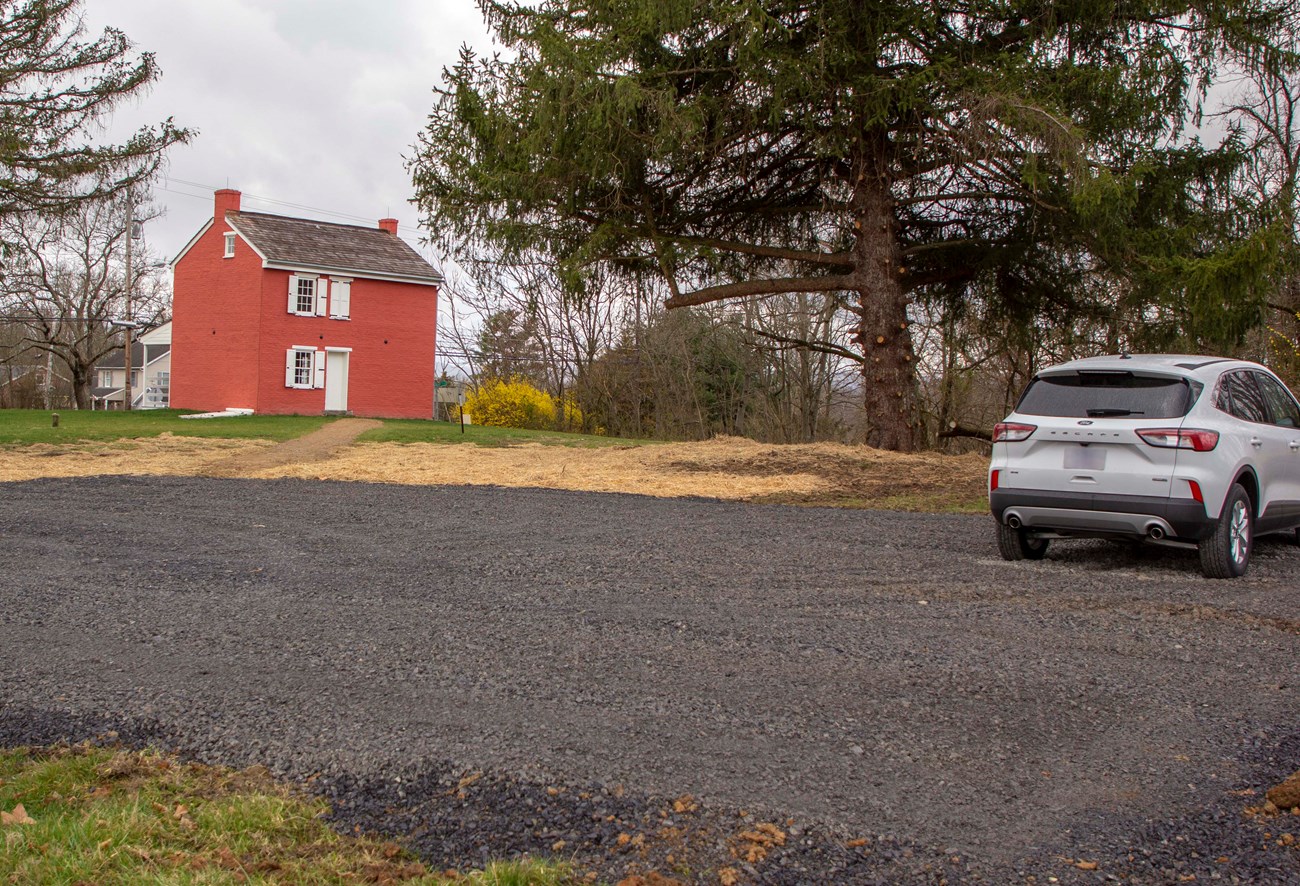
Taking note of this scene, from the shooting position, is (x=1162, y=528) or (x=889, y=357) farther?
(x=889, y=357)

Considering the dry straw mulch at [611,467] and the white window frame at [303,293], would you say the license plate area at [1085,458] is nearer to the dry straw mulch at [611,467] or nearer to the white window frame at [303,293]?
the dry straw mulch at [611,467]

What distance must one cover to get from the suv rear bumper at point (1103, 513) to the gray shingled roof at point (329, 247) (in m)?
34.1

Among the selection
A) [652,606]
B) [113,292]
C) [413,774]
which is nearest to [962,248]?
[652,606]

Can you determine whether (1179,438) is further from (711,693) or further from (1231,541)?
(711,693)

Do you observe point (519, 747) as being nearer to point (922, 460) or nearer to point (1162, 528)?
point (1162, 528)

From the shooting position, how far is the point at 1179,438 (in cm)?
765

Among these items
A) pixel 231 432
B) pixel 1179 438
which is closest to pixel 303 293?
pixel 231 432

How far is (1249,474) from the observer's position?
26.8 feet

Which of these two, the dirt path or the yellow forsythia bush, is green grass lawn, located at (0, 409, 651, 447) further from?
the yellow forsythia bush

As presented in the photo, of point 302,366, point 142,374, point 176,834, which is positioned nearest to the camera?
point 176,834

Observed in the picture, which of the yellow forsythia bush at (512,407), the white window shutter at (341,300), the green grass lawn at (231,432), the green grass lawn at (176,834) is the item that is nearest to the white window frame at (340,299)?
the white window shutter at (341,300)

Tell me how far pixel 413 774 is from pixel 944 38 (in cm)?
1642

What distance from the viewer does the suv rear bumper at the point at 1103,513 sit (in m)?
7.63

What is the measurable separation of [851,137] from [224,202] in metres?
30.1
